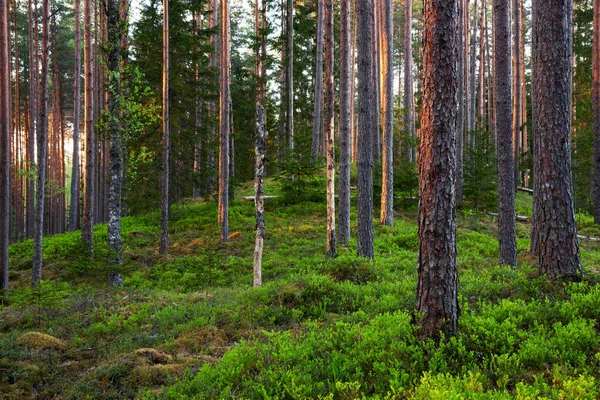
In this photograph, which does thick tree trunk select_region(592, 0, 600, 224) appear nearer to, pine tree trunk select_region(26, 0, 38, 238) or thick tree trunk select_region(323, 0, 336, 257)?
thick tree trunk select_region(323, 0, 336, 257)

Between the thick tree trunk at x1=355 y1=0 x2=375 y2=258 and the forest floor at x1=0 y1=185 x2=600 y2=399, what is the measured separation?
2.71 ft

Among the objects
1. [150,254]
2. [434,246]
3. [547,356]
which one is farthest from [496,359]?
[150,254]

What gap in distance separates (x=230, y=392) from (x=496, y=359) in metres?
3.20

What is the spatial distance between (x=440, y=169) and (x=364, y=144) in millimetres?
6360

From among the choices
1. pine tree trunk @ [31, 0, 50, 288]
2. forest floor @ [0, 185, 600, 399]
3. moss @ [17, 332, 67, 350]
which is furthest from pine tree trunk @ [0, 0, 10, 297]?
moss @ [17, 332, 67, 350]

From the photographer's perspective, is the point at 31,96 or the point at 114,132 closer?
the point at 114,132

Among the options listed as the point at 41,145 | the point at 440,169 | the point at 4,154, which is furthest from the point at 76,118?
the point at 440,169

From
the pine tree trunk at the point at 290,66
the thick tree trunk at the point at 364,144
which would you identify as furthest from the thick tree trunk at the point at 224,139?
the thick tree trunk at the point at 364,144

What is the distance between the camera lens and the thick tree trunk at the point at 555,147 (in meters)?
6.41

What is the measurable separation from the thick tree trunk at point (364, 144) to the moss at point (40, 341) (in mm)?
7496

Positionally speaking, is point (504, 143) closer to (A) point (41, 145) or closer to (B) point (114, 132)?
(B) point (114, 132)

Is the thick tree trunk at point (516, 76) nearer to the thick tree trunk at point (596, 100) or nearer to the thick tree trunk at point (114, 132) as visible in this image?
the thick tree trunk at point (596, 100)

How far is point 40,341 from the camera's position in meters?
6.91

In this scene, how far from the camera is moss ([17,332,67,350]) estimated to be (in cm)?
682
